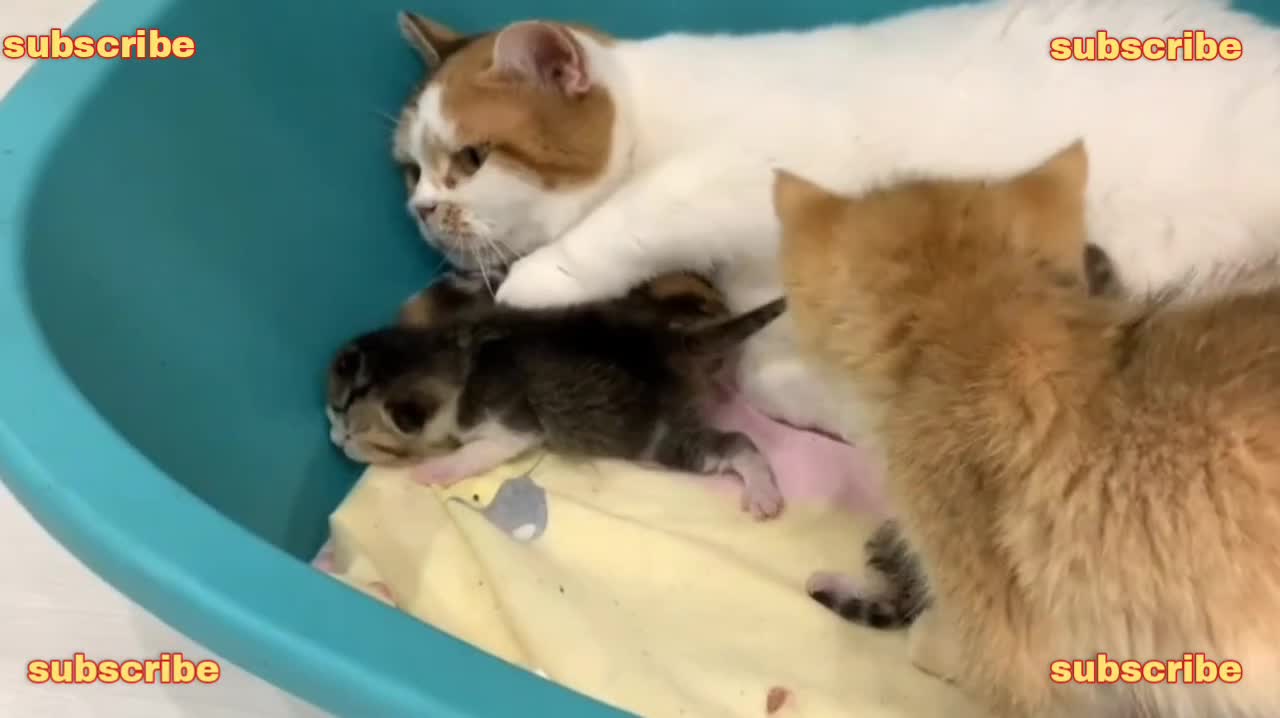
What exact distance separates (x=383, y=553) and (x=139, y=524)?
0.39m

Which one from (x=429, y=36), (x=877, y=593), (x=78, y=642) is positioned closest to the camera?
(x=877, y=593)

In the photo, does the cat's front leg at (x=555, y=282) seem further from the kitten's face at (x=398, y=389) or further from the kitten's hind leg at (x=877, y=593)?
the kitten's hind leg at (x=877, y=593)

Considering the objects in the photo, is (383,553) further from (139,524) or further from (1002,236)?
(1002,236)

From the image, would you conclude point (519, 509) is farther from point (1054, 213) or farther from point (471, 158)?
point (1054, 213)

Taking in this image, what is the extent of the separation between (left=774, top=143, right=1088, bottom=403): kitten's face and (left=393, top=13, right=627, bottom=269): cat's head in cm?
43

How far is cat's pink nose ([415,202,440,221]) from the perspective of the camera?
4.10 ft

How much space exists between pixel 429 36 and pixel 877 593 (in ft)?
2.54

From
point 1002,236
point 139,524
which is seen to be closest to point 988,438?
point 1002,236

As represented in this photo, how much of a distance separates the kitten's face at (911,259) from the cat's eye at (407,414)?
0.52 meters

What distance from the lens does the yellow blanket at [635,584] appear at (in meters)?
1.06

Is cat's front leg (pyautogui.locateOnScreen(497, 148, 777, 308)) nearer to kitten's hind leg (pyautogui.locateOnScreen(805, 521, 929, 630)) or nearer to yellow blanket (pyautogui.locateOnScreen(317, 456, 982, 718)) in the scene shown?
yellow blanket (pyautogui.locateOnScreen(317, 456, 982, 718))

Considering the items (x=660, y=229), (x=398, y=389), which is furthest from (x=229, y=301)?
(x=660, y=229)

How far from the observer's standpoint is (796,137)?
1207 mm

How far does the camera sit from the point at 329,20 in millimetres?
1342
